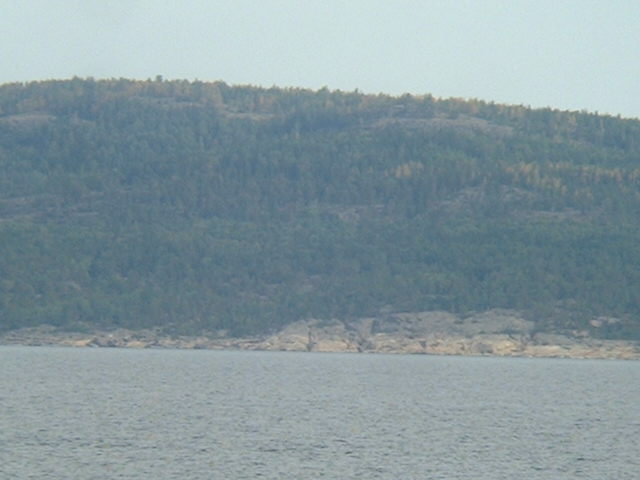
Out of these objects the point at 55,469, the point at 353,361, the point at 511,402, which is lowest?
the point at 353,361

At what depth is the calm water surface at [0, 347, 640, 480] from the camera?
227ft

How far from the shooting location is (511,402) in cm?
11619

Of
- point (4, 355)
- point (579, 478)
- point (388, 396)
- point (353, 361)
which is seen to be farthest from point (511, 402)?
point (4, 355)

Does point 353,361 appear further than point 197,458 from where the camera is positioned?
Yes

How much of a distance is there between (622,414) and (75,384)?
50133 millimetres

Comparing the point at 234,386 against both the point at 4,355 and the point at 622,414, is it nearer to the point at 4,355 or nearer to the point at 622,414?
the point at 622,414

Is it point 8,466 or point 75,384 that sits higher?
point 8,466

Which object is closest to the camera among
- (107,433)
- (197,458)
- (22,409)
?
(197,458)

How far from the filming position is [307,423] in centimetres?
9112

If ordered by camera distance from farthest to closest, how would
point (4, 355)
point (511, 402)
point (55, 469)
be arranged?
point (4, 355)
point (511, 402)
point (55, 469)

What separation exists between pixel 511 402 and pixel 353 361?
244ft

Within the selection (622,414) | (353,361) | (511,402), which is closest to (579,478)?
(622,414)

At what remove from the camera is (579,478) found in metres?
68.0

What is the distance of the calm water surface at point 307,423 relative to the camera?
69.3 m
